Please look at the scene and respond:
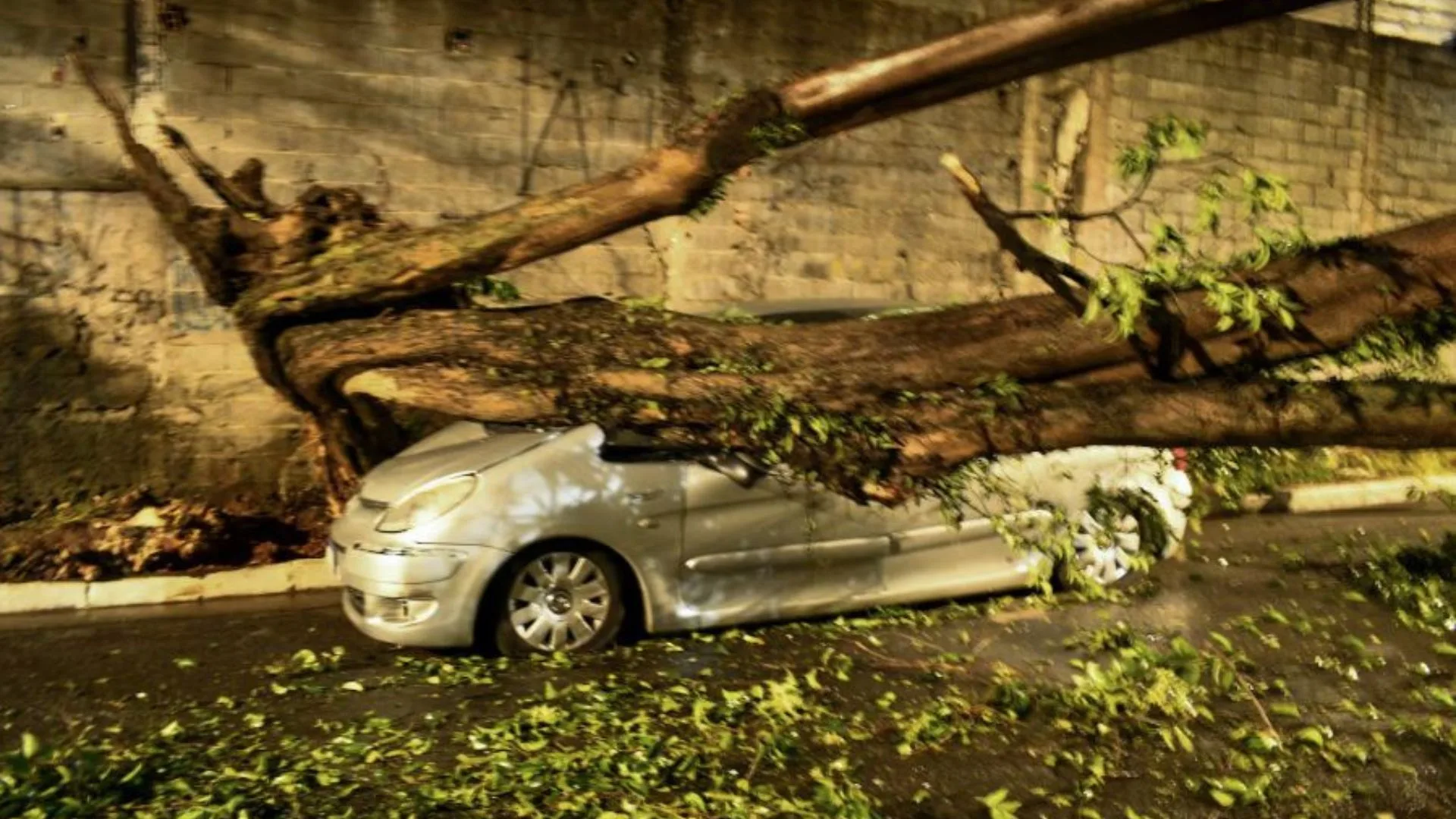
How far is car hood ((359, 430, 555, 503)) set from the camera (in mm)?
5582

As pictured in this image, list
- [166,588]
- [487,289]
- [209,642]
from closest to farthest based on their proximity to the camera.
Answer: [487,289] → [209,642] → [166,588]

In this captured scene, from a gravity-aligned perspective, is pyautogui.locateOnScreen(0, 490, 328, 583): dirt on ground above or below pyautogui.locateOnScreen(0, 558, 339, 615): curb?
above

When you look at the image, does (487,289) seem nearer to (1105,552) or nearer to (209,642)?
(209,642)

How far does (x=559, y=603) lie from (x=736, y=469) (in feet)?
3.45

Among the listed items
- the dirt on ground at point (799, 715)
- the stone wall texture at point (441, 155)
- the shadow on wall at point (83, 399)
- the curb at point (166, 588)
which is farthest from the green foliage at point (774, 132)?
the shadow on wall at point (83, 399)

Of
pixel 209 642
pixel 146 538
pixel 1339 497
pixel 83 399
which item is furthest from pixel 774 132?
pixel 1339 497

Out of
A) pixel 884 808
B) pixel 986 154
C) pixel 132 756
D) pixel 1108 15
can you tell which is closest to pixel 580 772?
pixel 884 808

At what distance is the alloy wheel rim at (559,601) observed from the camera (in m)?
5.53

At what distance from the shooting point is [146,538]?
7.53 metres

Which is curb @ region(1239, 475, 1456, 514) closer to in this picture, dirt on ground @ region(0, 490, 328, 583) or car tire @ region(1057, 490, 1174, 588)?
car tire @ region(1057, 490, 1174, 588)

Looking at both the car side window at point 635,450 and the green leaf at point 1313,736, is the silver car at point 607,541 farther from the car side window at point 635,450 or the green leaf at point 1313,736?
the green leaf at point 1313,736

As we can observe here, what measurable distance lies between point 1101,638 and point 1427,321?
199cm

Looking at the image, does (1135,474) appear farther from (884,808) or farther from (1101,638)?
(884,808)

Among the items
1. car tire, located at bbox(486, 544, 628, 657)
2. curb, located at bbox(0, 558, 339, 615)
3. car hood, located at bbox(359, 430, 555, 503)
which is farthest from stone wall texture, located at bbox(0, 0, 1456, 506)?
car tire, located at bbox(486, 544, 628, 657)
